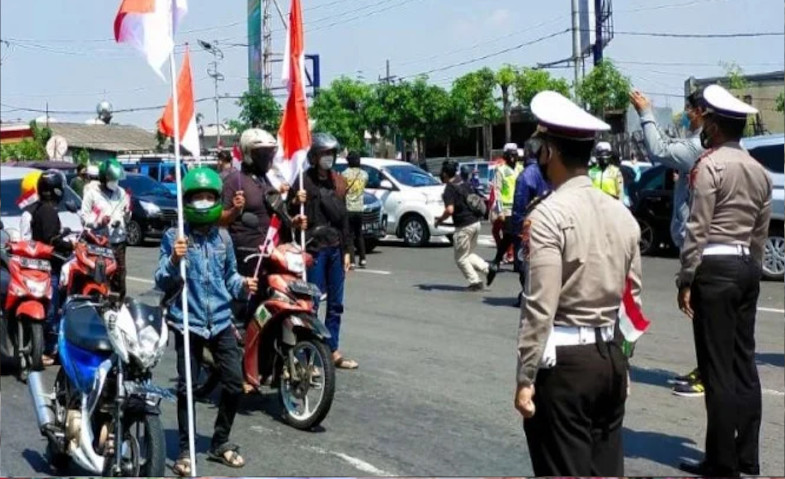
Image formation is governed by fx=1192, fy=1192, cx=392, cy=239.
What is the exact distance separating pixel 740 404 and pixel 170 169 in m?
2.89

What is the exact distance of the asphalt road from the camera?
227 inches

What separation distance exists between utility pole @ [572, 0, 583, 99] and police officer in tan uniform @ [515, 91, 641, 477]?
1056 millimetres

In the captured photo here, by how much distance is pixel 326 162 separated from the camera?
7.06 m

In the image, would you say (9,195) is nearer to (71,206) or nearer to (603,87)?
(71,206)

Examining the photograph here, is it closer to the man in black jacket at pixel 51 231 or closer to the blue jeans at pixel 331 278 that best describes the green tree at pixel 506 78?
the man in black jacket at pixel 51 231

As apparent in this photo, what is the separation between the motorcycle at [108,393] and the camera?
5.02 m

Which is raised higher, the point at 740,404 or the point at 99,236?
the point at 99,236

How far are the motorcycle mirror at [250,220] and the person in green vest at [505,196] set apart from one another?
147 cm

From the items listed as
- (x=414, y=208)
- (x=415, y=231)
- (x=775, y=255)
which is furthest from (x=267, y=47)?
(x=415, y=231)

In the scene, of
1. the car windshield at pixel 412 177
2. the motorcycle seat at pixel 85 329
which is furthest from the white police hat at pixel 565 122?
the car windshield at pixel 412 177

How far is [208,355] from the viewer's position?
5.72 meters

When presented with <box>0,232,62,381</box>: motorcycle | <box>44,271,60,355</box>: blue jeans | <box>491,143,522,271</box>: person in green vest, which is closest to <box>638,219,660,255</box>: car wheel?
<box>491,143,522,271</box>: person in green vest

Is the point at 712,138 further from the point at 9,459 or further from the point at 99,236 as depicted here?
the point at 9,459

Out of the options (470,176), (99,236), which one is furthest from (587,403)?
(470,176)
